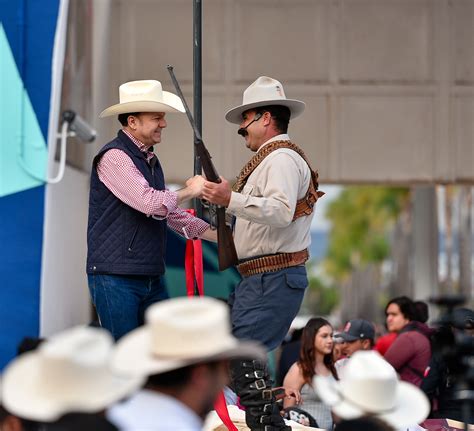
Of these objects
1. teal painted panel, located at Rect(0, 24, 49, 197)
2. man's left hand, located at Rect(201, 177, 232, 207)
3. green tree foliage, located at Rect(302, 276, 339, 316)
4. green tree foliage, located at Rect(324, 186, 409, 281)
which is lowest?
green tree foliage, located at Rect(302, 276, 339, 316)

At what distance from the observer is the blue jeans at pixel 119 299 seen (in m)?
5.23

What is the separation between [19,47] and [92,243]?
2040mm

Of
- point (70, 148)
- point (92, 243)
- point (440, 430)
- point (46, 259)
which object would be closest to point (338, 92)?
point (70, 148)

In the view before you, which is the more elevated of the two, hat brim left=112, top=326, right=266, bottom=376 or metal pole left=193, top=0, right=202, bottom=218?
metal pole left=193, top=0, right=202, bottom=218

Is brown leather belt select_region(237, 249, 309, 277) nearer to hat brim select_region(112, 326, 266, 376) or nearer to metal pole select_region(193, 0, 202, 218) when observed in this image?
metal pole select_region(193, 0, 202, 218)

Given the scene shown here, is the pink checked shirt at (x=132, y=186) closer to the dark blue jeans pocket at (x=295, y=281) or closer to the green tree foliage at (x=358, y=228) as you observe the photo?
the dark blue jeans pocket at (x=295, y=281)

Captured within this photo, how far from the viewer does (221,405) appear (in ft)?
18.2

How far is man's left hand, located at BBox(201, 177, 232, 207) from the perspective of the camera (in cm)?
508

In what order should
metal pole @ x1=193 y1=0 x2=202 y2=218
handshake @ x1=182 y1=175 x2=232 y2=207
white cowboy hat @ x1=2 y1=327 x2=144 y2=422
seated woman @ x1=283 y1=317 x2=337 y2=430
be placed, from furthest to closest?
A: 1. seated woman @ x1=283 y1=317 x2=337 y2=430
2. metal pole @ x1=193 y1=0 x2=202 y2=218
3. handshake @ x1=182 y1=175 x2=232 y2=207
4. white cowboy hat @ x1=2 y1=327 x2=144 y2=422

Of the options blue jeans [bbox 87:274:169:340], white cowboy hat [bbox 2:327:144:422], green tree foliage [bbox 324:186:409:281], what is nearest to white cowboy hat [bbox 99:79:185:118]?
blue jeans [bbox 87:274:169:340]

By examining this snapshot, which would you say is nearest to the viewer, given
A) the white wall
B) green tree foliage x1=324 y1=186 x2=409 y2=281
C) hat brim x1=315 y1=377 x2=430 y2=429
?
hat brim x1=315 y1=377 x2=430 y2=429

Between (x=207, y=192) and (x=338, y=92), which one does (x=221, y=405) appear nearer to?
(x=207, y=192)

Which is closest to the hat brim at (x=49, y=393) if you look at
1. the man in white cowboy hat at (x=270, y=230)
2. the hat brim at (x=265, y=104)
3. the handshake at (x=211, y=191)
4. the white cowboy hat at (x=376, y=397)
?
the white cowboy hat at (x=376, y=397)

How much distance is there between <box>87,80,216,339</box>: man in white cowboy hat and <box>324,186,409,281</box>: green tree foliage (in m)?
40.9
